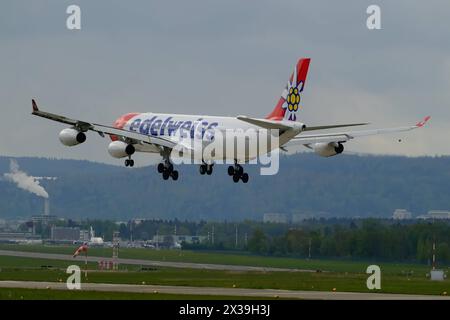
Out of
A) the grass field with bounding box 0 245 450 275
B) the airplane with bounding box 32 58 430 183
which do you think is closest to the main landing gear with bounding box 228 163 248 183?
the airplane with bounding box 32 58 430 183

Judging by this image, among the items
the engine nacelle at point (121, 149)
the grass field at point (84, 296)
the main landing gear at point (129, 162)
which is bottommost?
the grass field at point (84, 296)

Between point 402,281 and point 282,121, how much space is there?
70.7 ft

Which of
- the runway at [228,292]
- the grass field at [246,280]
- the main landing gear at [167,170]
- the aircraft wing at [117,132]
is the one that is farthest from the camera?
the main landing gear at [167,170]

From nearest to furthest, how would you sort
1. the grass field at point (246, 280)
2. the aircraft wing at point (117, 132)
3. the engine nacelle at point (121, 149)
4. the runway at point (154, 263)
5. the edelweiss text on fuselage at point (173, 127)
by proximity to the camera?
the grass field at point (246, 280), the aircraft wing at point (117, 132), the edelweiss text on fuselage at point (173, 127), the engine nacelle at point (121, 149), the runway at point (154, 263)

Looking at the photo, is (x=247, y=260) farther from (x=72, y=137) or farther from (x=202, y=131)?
(x=72, y=137)

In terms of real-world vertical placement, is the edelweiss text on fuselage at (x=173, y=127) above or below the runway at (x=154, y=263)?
above

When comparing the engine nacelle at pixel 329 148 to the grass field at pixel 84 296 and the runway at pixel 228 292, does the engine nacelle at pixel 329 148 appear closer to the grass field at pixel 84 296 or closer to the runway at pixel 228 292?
the runway at pixel 228 292

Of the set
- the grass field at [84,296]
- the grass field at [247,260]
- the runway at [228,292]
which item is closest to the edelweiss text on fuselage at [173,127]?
the runway at [228,292]

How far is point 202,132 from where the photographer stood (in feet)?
351

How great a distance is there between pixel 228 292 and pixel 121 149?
24008 millimetres

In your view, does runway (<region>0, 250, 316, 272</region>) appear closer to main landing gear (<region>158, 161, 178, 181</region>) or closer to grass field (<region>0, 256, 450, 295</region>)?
grass field (<region>0, 256, 450, 295</region>)

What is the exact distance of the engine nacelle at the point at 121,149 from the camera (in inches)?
4311
